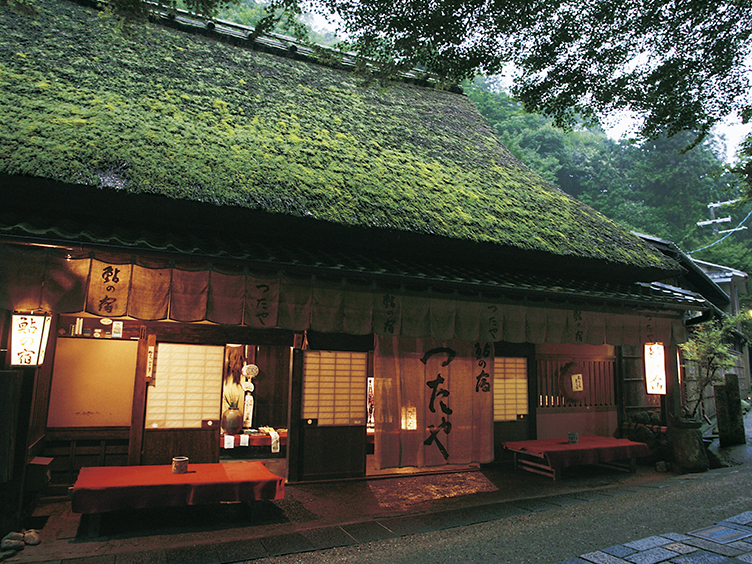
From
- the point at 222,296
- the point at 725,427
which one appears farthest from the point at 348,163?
the point at 725,427

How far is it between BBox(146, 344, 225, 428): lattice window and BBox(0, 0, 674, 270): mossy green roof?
109 inches

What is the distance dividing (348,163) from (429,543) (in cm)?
535

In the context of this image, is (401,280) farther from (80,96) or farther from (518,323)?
(80,96)

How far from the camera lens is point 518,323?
7.25 metres

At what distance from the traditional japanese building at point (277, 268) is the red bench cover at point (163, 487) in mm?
835

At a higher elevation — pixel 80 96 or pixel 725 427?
pixel 80 96

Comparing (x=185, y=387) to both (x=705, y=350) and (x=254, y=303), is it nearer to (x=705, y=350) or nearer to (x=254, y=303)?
(x=254, y=303)

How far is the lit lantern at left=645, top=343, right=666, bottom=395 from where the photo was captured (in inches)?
348

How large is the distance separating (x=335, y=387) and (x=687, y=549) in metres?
4.86

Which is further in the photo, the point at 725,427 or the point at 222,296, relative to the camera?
the point at 725,427

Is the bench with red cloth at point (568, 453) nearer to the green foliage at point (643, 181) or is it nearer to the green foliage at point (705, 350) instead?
the green foliage at point (705, 350)

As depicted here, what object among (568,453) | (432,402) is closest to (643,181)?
(568,453)

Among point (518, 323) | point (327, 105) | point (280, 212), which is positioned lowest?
point (518, 323)

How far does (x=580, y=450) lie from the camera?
8.03 metres
